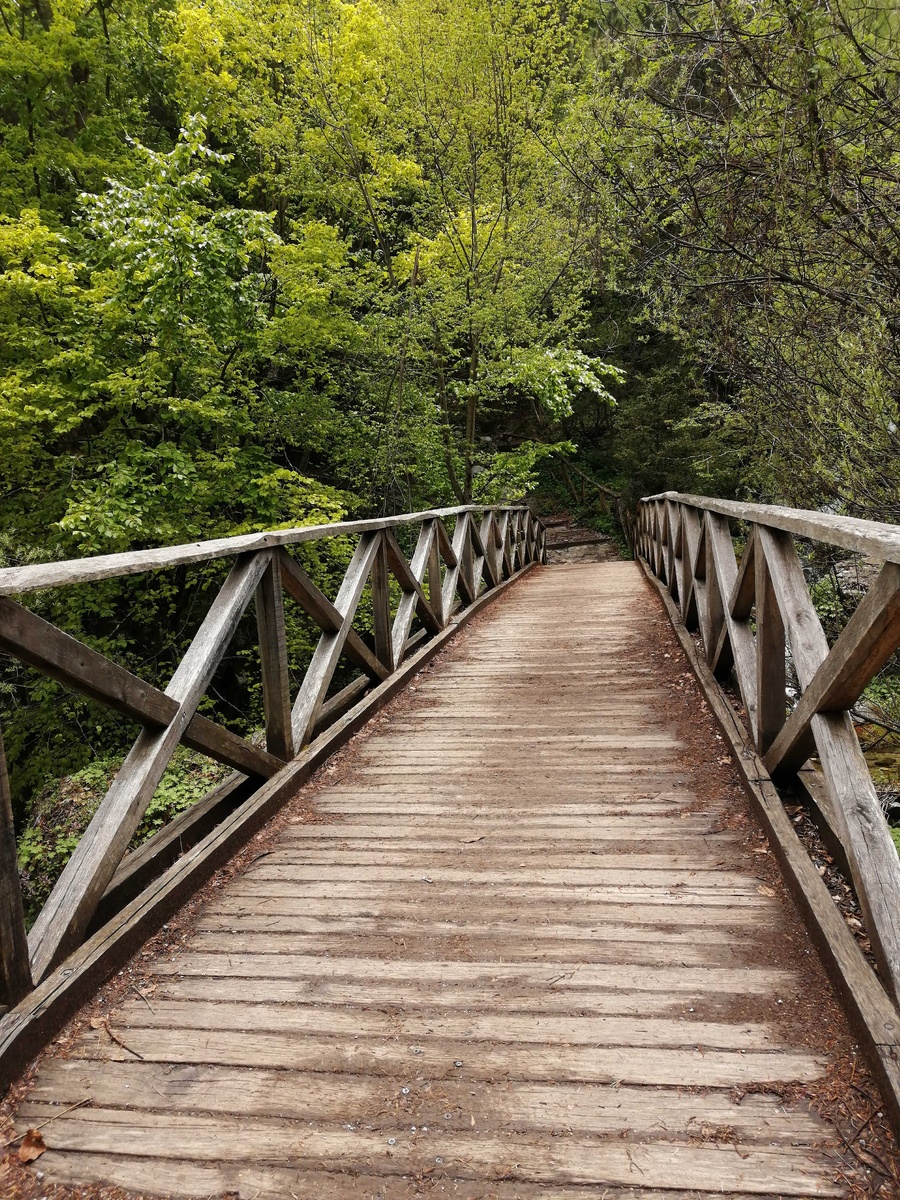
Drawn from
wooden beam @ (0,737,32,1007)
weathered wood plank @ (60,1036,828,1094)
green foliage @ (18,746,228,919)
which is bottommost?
green foliage @ (18,746,228,919)

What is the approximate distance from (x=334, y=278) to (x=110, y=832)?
862 cm

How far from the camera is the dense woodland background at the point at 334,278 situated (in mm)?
4551

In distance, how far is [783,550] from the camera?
2688 mm

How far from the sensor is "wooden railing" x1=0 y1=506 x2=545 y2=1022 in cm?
182

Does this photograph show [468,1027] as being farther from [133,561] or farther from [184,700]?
[133,561]

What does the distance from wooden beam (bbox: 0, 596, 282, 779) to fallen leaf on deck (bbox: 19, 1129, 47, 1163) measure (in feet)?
3.28

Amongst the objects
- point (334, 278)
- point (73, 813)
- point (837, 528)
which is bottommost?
point (73, 813)

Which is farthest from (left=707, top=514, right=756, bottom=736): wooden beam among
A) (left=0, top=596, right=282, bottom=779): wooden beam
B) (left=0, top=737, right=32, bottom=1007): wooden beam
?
(left=0, top=737, right=32, bottom=1007): wooden beam

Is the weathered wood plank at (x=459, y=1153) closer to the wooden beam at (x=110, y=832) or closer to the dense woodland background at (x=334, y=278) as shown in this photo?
the wooden beam at (x=110, y=832)

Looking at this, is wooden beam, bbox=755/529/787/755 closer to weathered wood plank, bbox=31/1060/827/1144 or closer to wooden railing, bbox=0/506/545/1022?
weathered wood plank, bbox=31/1060/827/1144

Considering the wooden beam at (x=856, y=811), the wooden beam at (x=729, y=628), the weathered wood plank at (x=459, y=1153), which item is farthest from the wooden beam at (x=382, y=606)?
the weathered wood plank at (x=459, y=1153)

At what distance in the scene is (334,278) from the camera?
362 inches

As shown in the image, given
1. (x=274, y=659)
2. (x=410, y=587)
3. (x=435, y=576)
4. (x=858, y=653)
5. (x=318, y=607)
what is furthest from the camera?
(x=435, y=576)

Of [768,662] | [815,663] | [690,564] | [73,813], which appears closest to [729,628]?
[768,662]
